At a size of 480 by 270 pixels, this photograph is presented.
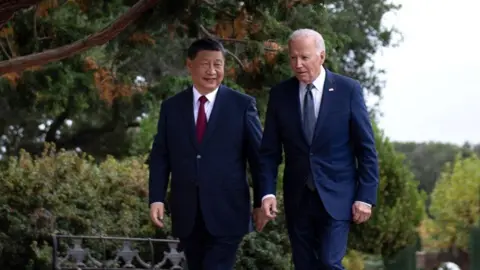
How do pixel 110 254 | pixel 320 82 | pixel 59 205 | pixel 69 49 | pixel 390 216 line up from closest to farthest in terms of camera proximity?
1. pixel 320 82
2. pixel 69 49
3. pixel 110 254
4. pixel 59 205
5. pixel 390 216

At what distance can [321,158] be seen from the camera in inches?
259

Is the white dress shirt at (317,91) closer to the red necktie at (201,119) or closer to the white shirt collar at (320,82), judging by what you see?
the white shirt collar at (320,82)

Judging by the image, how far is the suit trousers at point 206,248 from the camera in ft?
22.7

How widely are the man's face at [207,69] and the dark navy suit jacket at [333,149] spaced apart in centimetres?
44

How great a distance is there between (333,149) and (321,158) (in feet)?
0.29

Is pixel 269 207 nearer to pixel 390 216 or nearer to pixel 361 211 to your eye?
pixel 361 211

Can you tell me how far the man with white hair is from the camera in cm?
653

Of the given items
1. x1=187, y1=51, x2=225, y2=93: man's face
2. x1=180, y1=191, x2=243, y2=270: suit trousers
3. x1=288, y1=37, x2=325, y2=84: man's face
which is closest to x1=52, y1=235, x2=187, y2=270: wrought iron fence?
x1=180, y1=191, x2=243, y2=270: suit trousers

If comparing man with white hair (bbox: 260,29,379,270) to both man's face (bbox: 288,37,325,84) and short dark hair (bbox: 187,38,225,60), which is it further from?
short dark hair (bbox: 187,38,225,60)

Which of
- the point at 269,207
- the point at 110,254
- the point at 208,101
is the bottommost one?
the point at 110,254

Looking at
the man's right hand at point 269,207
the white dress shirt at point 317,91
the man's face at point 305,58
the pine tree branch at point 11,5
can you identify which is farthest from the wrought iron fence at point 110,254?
the man's face at point 305,58

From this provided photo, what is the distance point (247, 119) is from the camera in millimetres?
7047

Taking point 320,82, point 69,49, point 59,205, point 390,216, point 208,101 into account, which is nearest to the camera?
point 320,82

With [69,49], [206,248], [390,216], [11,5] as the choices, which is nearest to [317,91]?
[206,248]
